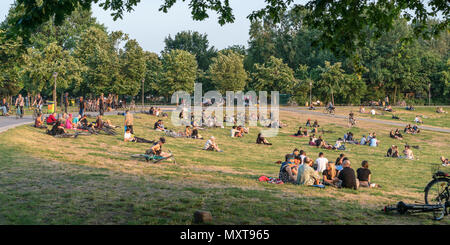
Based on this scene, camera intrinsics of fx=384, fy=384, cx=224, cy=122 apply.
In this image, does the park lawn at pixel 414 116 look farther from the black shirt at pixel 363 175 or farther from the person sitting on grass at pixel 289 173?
the person sitting on grass at pixel 289 173

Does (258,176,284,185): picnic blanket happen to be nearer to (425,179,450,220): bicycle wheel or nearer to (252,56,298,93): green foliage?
(425,179,450,220): bicycle wheel

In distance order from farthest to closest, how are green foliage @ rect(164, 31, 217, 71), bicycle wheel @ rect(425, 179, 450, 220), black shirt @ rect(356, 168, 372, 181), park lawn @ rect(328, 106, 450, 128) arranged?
1. green foliage @ rect(164, 31, 217, 71)
2. park lawn @ rect(328, 106, 450, 128)
3. black shirt @ rect(356, 168, 372, 181)
4. bicycle wheel @ rect(425, 179, 450, 220)

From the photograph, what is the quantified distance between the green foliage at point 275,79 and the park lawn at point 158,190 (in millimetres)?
44595

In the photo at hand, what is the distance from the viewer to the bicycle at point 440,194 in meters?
7.96

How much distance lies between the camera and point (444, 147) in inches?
1251

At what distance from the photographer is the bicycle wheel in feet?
26.1

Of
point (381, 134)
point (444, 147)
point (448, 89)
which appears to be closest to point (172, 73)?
point (381, 134)

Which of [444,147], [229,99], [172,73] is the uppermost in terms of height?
[172,73]

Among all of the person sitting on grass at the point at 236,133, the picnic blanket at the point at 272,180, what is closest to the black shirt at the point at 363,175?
the picnic blanket at the point at 272,180

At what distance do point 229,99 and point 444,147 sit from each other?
37.4m

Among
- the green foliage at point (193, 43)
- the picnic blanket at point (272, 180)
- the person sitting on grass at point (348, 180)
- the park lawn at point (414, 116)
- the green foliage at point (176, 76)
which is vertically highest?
the green foliage at point (193, 43)

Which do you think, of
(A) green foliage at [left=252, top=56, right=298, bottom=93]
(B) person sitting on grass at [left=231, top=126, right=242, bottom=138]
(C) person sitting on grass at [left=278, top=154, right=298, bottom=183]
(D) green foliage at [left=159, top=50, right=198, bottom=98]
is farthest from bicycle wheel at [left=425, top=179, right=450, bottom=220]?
(A) green foliage at [left=252, top=56, right=298, bottom=93]
